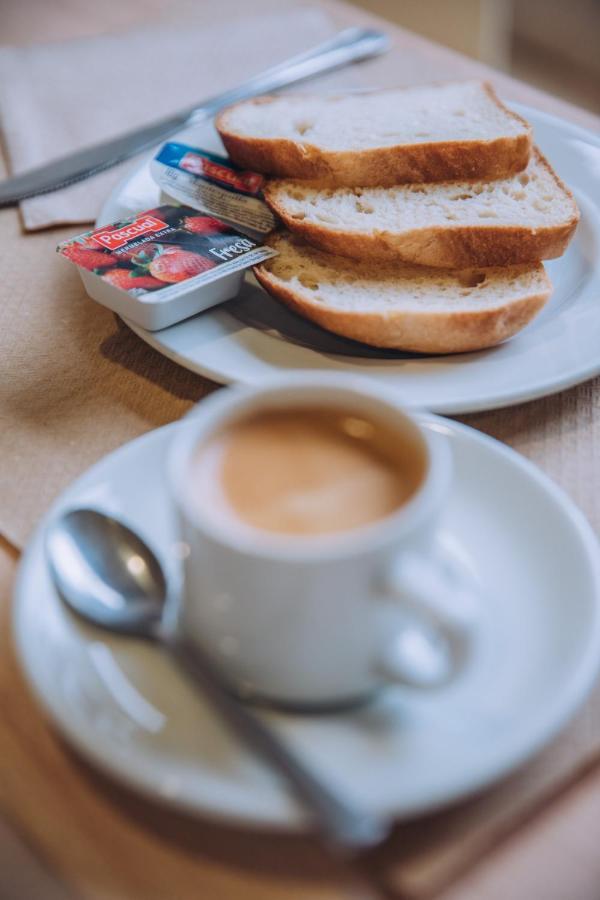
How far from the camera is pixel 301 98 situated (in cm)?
142

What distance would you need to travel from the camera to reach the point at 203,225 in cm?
107

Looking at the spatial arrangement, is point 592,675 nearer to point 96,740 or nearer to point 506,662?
point 506,662

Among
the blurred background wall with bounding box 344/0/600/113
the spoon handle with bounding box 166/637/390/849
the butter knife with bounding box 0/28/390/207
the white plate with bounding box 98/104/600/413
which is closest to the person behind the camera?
the spoon handle with bounding box 166/637/390/849

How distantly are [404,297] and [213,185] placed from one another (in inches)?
13.3

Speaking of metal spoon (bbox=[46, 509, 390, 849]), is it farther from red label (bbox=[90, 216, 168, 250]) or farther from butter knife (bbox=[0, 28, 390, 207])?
butter knife (bbox=[0, 28, 390, 207])

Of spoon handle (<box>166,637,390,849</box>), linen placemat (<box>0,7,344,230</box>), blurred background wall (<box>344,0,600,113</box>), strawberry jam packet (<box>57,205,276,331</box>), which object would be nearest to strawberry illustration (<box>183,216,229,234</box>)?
strawberry jam packet (<box>57,205,276,331</box>)

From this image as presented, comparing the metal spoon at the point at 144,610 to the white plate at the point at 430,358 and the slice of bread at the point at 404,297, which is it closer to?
the white plate at the point at 430,358

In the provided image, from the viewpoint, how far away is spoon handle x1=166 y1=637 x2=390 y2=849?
483mm

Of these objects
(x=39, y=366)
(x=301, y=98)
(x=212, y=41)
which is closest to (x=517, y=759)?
(x=39, y=366)

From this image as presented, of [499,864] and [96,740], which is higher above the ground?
[96,740]

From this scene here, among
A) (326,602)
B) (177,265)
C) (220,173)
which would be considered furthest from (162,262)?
(326,602)

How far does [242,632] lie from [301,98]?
107cm

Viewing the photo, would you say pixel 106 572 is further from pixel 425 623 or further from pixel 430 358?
pixel 430 358

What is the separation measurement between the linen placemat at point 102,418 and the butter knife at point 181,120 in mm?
145
